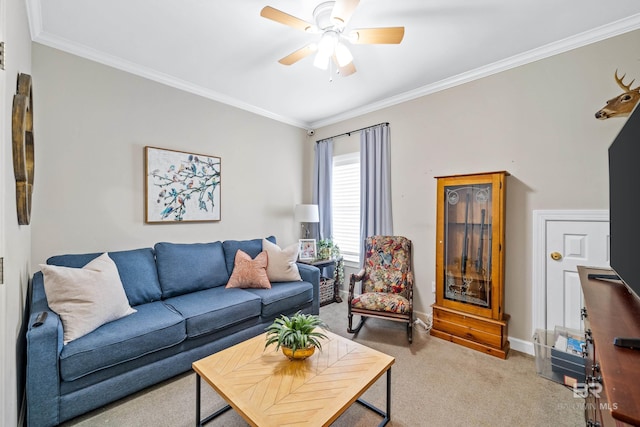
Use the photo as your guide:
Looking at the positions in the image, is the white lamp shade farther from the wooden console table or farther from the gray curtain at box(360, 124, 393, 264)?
the wooden console table

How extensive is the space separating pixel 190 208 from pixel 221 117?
1193 millimetres

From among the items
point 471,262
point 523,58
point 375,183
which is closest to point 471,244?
point 471,262

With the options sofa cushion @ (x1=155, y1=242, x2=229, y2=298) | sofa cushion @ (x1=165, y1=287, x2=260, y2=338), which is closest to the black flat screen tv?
sofa cushion @ (x1=165, y1=287, x2=260, y2=338)

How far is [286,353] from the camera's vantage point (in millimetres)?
1619

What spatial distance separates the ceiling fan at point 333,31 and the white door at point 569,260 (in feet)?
6.91

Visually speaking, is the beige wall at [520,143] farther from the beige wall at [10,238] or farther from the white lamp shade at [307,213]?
the beige wall at [10,238]

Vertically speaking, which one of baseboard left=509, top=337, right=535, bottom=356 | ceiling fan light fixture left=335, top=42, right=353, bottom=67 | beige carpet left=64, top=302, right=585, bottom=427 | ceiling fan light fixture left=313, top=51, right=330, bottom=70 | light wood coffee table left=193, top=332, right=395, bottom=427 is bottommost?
beige carpet left=64, top=302, right=585, bottom=427

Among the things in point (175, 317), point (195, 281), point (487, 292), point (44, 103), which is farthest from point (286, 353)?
point (44, 103)

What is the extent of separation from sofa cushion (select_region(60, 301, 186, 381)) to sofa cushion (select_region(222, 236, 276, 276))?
921 millimetres

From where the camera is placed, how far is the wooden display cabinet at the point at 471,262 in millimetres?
2480

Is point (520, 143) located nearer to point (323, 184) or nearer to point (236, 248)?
point (323, 184)

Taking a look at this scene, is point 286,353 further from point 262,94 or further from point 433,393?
point 262,94

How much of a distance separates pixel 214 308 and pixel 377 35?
7.96 feet

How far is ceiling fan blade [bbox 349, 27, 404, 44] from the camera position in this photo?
1.80 metres
